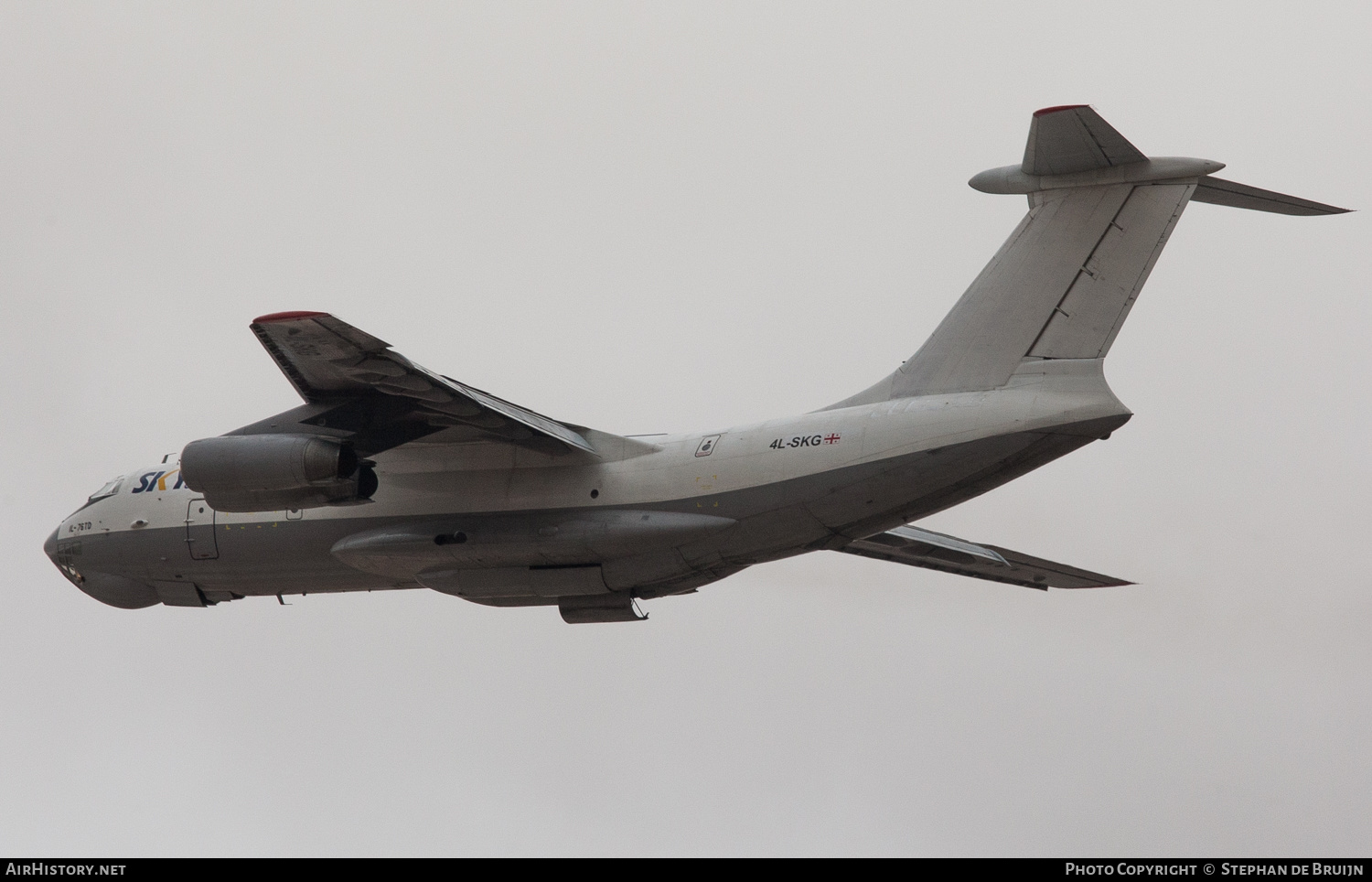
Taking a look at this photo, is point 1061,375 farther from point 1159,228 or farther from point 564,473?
point 564,473

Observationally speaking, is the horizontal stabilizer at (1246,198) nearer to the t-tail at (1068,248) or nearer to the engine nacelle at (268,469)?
the t-tail at (1068,248)

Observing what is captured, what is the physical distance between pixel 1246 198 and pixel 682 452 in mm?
5010

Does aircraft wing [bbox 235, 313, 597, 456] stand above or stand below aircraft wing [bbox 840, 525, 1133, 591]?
above

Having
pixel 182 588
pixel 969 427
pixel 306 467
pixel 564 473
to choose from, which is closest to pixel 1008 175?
pixel 969 427

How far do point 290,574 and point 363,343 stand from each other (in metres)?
4.24

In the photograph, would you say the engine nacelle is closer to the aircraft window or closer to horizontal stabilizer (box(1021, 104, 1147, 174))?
the aircraft window

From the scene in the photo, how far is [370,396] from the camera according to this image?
43.4 ft

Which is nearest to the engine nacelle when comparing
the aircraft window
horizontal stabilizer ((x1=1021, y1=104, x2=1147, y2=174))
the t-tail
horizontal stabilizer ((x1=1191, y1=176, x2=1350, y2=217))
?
the aircraft window

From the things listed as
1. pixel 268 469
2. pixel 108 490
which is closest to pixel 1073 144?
pixel 268 469

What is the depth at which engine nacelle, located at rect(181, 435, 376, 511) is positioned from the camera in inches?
518

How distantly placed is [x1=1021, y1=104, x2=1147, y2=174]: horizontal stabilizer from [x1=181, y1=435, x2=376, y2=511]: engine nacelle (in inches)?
244

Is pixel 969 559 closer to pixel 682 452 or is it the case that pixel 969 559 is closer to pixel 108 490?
pixel 682 452

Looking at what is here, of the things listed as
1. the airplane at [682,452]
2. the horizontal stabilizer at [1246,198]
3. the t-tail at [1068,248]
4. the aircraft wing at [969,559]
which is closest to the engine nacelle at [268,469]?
the airplane at [682,452]

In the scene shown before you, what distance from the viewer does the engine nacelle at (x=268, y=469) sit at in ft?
43.1
